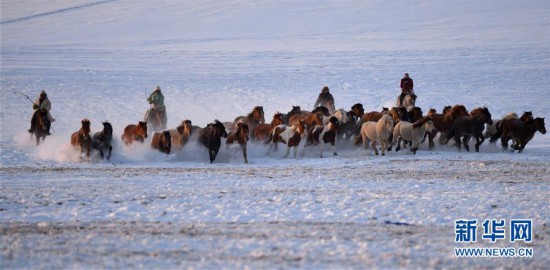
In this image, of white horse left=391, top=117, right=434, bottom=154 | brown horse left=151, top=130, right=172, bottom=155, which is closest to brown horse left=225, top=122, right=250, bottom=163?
brown horse left=151, top=130, right=172, bottom=155

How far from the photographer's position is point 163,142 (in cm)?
1959

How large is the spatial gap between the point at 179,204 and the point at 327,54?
3908 cm

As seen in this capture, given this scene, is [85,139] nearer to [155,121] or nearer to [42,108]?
[42,108]

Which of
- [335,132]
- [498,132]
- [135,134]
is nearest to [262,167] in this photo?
[335,132]

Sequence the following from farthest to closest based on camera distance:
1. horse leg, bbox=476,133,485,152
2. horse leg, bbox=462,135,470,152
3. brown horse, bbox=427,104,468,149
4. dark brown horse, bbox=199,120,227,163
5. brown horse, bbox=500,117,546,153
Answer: brown horse, bbox=427,104,468,149
horse leg, bbox=462,135,470,152
horse leg, bbox=476,133,485,152
brown horse, bbox=500,117,546,153
dark brown horse, bbox=199,120,227,163

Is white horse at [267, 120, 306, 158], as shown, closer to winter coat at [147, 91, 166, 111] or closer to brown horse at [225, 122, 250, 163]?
brown horse at [225, 122, 250, 163]

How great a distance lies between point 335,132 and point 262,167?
2806 millimetres

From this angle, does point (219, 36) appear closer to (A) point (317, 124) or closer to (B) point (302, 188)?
(A) point (317, 124)

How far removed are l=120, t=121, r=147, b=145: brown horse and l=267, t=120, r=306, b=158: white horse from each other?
9.91 feet

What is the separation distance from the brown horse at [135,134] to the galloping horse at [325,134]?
383 centimetres

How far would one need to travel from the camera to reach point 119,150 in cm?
1964

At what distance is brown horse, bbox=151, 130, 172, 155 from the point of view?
768 inches

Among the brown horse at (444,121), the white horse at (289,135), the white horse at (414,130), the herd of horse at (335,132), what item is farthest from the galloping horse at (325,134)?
the brown horse at (444,121)

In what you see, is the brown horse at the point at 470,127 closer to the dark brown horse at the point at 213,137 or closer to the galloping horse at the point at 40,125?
the dark brown horse at the point at 213,137
